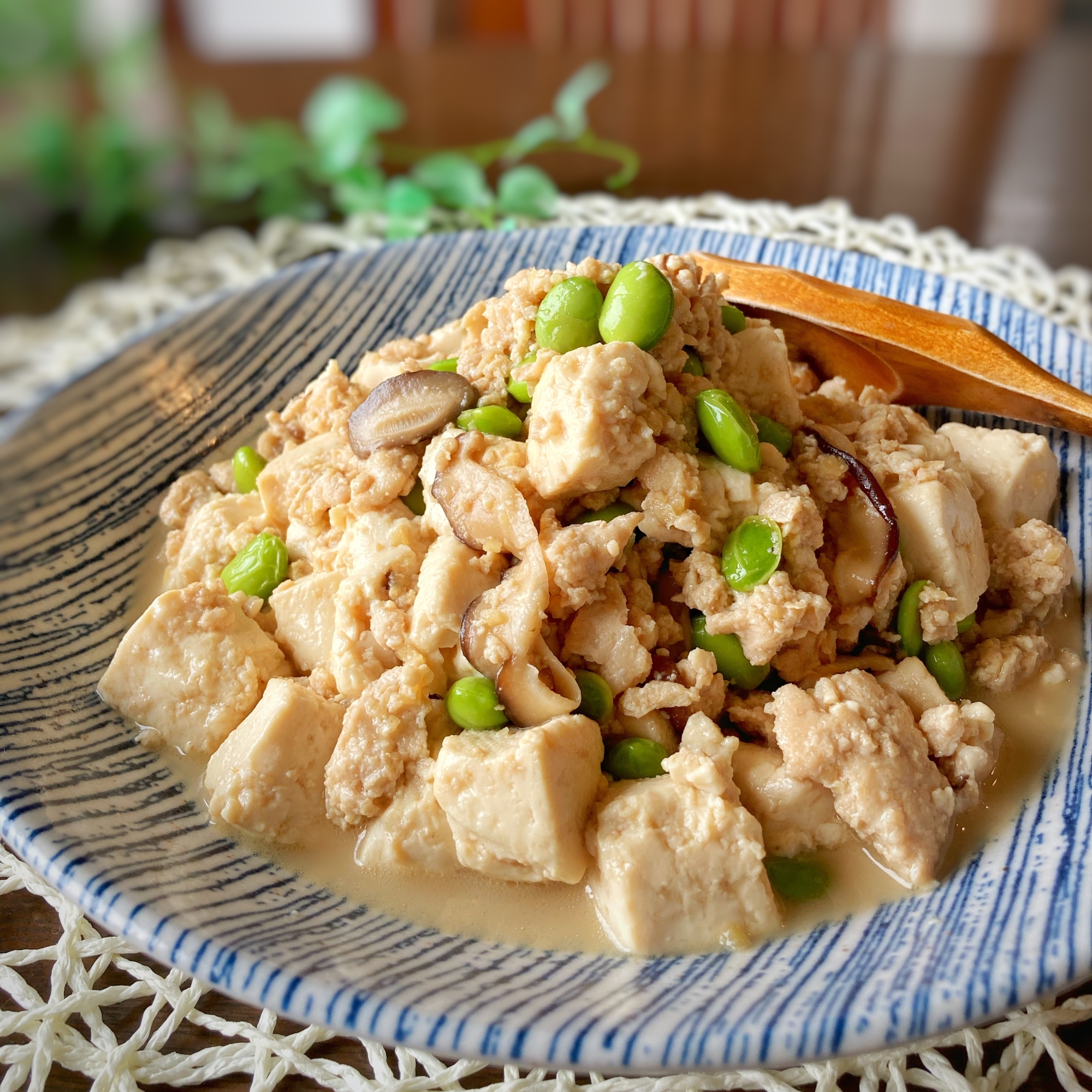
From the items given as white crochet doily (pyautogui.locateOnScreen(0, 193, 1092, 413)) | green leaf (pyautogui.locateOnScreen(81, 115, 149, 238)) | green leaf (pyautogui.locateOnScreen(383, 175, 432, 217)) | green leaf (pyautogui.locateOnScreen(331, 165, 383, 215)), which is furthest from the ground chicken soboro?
green leaf (pyautogui.locateOnScreen(81, 115, 149, 238))

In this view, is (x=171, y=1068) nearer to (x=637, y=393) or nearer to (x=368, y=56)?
(x=637, y=393)

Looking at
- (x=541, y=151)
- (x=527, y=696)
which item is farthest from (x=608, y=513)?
(x=541, y=151)

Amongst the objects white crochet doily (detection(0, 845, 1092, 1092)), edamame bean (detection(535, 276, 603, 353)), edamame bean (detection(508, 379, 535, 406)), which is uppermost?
edamame bean (detection(535, 276, 603, 353))

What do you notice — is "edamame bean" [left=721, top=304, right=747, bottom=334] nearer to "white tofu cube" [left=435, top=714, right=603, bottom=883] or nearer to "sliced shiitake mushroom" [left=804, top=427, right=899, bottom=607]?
"sliced shiitake mushroom" [left=804, top=427, right=899, bottom=607]

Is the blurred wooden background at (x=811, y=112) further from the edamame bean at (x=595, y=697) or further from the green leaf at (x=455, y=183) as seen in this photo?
the edamame bean at (x=595, y=697)

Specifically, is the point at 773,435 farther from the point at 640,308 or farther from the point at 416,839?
the point at 416,839

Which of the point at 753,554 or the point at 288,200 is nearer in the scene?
the point at 753,554

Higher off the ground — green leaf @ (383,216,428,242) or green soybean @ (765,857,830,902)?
green leaf @ (383,216,428,242)
